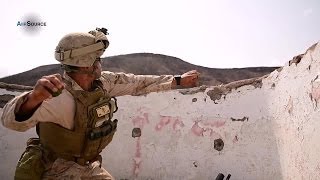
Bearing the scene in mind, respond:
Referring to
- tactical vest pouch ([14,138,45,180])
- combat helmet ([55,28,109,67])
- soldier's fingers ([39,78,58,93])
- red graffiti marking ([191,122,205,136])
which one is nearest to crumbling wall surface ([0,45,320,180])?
red graffiti marking ([191,122,205,136])

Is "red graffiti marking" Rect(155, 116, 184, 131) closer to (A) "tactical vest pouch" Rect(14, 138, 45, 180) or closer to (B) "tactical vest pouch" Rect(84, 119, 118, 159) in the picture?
(B) "tactical vest pouch" Rect(84, 119, 118, 159)

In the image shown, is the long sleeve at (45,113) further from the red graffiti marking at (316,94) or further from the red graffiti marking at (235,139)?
the red graffiti marking at (235,139)

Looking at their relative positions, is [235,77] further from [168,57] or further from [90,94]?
[90,94]

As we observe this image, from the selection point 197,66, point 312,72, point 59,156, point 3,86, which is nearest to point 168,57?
point 197,66

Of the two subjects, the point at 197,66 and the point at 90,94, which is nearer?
the point at 90,94

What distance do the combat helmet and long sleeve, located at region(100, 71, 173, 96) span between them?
32 centimetres

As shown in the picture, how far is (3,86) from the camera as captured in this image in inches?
266

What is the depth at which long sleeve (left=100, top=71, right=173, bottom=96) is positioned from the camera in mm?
2887

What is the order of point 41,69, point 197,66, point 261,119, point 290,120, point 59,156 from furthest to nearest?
point 197,66, point 41,69, point 261,119, point 290,120, point 59,156

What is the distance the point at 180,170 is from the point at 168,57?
15.4m

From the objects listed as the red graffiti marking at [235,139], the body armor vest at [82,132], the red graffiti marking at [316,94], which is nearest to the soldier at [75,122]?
the body armor vest at [82,132]

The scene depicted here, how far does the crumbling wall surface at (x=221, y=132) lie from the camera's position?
3.97 meters

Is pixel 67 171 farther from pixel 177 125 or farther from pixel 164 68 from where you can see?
pixel 164 68

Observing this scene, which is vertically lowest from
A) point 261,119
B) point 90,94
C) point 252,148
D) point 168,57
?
point 252,148
